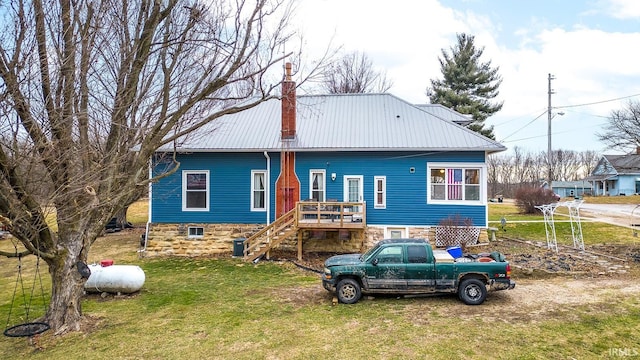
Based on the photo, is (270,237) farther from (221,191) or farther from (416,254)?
(416,254)

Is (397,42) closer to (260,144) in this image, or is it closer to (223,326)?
(260,144)

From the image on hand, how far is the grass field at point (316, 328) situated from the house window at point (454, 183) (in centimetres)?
640

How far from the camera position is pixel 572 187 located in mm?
56562

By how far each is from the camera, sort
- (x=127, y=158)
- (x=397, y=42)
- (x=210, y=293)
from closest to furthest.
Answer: (x=127, y=158) < (x=210, y=293) < (x=397, y=42)

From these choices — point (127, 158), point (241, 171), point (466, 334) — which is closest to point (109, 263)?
point (127, 158)

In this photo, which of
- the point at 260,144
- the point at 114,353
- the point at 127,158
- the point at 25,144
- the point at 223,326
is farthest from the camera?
the point at 260,144

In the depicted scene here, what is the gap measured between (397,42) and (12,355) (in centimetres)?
2363

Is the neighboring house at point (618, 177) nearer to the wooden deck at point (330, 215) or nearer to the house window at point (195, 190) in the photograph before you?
the wooden deck at point (330, 215)

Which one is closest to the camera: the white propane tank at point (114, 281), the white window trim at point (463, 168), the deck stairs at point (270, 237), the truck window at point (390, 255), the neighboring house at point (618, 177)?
the truck window at point (390, 255)

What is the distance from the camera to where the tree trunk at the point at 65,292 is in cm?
765

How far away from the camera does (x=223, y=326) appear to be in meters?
7.63

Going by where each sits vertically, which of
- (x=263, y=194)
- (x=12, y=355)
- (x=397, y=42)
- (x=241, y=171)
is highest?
(x=397, y=42)

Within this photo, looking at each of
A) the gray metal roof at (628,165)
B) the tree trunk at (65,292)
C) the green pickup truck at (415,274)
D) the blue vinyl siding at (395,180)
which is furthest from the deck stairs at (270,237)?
the gray metal roof at (628,165)

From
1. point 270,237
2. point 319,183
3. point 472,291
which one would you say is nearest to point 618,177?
point 319,183
